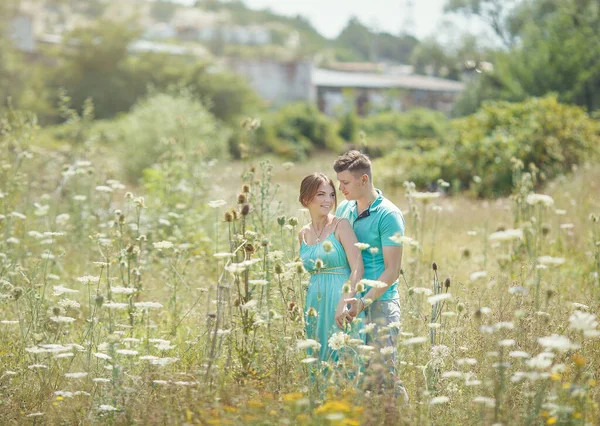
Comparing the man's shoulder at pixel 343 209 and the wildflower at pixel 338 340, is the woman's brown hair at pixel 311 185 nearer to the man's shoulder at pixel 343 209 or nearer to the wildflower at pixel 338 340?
the man's shoulder at pixel 343 209

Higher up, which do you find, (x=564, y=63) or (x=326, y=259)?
(x=564, y=63)

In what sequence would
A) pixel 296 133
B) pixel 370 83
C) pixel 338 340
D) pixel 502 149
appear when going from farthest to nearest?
pixel 370 83
pixel 296 133
pixel 502 149
pixel 338 340

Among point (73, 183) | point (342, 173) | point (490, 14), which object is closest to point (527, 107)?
point (73, 183)

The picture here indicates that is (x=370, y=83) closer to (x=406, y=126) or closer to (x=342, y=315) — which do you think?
(x=406, y=126)

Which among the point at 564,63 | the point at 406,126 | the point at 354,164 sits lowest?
the point at 354,164

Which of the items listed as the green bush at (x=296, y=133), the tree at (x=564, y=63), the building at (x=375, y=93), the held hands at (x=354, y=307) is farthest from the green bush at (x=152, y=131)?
the building at (x=375, y=93)

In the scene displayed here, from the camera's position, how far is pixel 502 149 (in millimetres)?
15219

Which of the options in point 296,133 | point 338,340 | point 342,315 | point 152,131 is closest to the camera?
point 338,340

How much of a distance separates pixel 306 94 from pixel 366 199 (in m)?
45.1

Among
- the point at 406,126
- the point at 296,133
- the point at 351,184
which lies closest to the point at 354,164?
the point at 351,184

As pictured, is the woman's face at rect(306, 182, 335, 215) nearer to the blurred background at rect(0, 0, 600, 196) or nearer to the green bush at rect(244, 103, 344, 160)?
the blurred background at rect(0, 0, 600, 196)

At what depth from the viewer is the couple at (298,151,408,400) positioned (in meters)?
4.50

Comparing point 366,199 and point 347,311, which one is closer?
point 347,311

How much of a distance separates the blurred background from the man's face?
1.96 m
